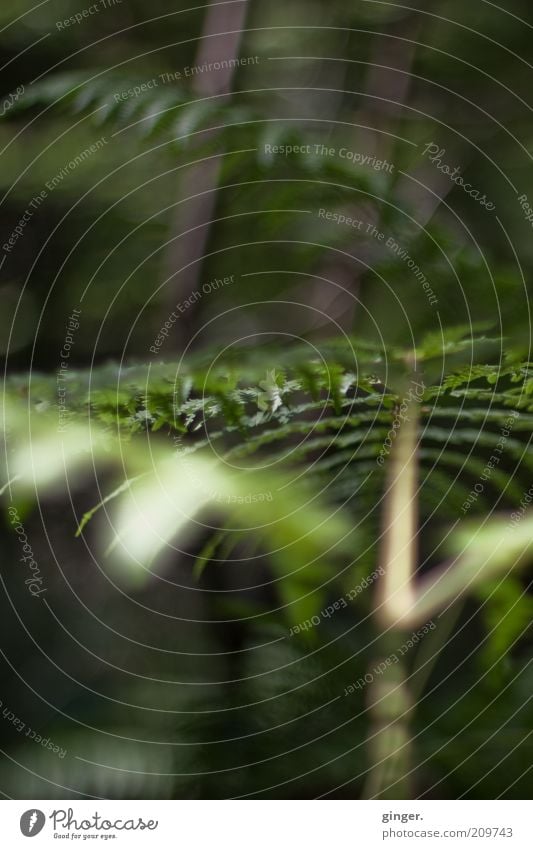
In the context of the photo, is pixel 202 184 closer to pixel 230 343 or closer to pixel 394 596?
pixel 230 343

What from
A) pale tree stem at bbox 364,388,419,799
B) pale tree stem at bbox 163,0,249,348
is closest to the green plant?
pale tree stem at bbox 364,388,419,799

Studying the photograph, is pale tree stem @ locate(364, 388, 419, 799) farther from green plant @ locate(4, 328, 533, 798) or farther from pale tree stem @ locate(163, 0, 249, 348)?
pale tree stem @ locate(163, 0, 249, 348)

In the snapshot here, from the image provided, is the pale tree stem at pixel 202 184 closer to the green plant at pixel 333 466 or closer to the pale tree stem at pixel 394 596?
the green plant at pixel 333 466

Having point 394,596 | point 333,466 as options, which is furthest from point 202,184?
point 394,596

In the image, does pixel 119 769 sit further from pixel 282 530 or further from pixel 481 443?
pixel 481 443

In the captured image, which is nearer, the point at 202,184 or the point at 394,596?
the point at 394,596

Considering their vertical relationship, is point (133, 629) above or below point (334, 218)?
below

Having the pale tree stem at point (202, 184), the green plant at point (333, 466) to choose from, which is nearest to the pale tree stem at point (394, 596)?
the green plant at point (333, 466)

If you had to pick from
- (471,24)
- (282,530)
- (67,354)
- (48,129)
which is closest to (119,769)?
(282,530)
